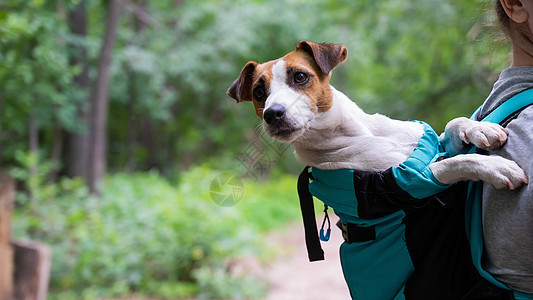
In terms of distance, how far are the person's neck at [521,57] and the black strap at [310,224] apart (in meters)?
0.68

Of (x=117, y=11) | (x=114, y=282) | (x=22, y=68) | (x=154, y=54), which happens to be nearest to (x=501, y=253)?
(x=22, y=68)

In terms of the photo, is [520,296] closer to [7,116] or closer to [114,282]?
[114,282]

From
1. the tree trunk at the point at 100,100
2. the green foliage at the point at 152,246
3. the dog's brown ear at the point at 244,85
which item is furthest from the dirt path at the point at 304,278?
the dog's brown ear at the point at 244,85

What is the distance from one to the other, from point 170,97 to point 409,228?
7818mm

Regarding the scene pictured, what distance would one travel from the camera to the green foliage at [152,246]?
4.94m

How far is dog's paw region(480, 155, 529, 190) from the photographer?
3.48 ft

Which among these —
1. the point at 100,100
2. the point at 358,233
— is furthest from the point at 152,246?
the point at 358,233

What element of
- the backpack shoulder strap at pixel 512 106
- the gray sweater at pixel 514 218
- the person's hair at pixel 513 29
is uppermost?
the person's hair at pixel 513 29

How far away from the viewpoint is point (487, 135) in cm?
117

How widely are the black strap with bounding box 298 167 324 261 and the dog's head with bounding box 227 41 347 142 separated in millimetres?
168

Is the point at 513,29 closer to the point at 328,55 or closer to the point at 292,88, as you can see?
the point at 328,55

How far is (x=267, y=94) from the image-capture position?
162cm

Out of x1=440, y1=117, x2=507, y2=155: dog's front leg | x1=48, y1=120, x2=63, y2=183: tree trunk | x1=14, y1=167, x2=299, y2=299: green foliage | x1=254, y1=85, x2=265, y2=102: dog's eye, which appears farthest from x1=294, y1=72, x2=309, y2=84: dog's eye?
x1=48, y1=120, x2=63, y2=183: tree trunk

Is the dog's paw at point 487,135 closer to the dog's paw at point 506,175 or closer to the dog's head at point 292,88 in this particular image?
the dog's paw at point 506,175
